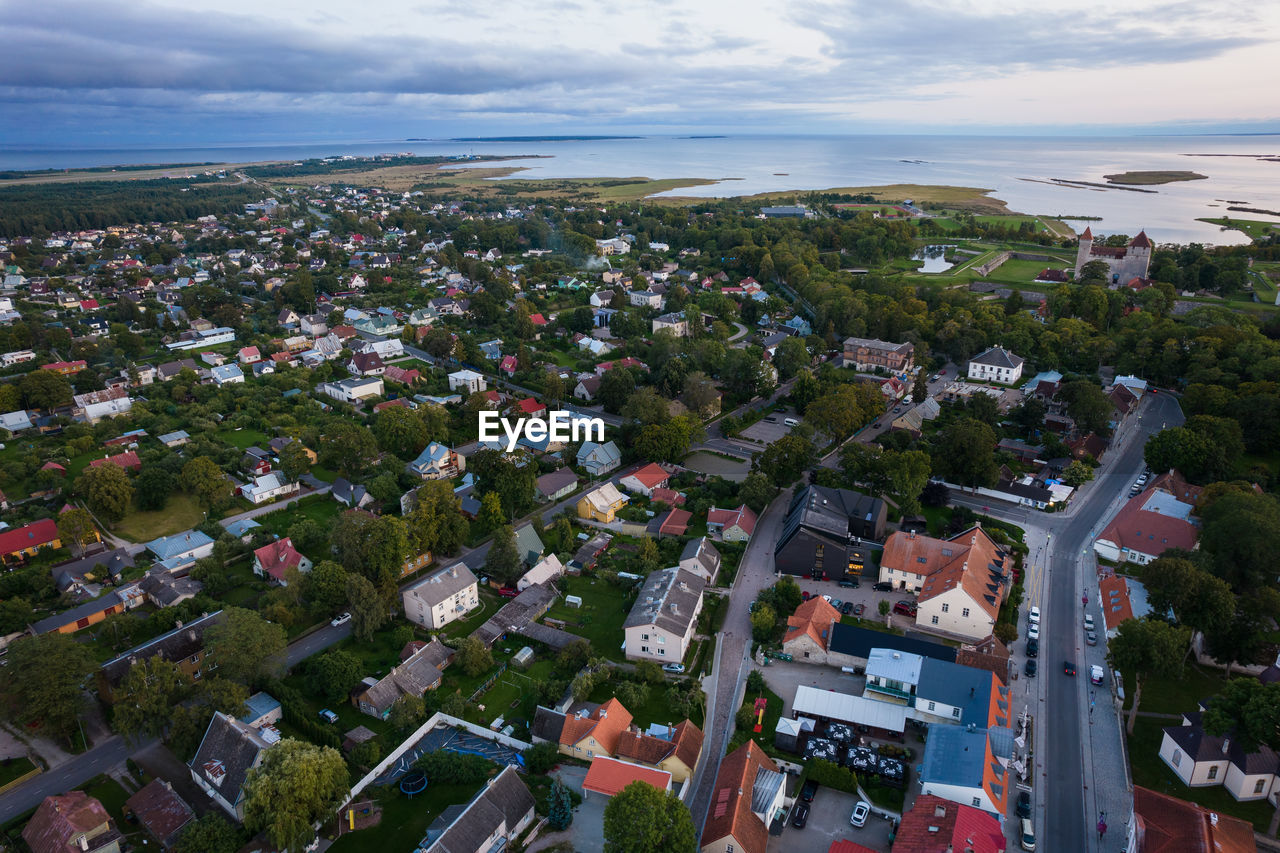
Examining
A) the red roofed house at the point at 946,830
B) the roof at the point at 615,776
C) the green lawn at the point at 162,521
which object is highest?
the red roofed house at the point at 946,830

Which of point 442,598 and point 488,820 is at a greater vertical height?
point 442,598

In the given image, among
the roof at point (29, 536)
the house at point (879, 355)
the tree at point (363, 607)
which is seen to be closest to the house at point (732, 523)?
the tree at point (363, 607)

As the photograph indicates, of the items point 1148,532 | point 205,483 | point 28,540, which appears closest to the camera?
point 1148,532


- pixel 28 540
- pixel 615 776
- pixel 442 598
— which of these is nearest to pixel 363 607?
pixel 442 598

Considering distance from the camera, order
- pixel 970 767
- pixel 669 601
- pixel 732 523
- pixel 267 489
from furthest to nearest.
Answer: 1. pixel 267 489
2. pixel 732 523
3. pixel 669 601
4. pixel 970 767

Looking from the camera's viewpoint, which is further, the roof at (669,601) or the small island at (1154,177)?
the small island at (1154,177)

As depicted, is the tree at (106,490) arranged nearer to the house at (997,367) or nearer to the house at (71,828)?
the house at (71,828)

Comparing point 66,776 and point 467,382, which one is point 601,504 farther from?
point 467,382

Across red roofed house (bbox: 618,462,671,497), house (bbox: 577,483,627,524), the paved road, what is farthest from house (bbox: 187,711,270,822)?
red roofed house (bbox: 618,462,671,497)
